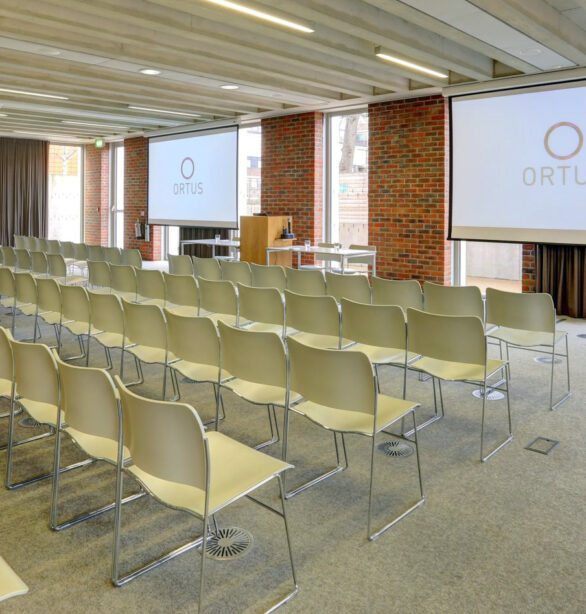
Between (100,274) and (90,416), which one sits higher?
(100,274)

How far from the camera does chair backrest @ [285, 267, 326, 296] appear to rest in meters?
6.60

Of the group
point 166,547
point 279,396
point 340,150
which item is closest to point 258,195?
point 340,150

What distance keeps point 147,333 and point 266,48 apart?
407 cm

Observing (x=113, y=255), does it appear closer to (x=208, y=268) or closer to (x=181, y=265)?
(x=181, y=265)

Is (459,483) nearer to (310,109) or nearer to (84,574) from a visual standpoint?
(84,574)

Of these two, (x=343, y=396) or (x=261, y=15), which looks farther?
(x=261, y=15)

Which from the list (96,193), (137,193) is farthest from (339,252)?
(96,193)

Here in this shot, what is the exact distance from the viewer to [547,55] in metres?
7.44

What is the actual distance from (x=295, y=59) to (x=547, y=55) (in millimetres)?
2935

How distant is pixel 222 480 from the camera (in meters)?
2.60

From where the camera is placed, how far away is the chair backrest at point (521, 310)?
4.99 m

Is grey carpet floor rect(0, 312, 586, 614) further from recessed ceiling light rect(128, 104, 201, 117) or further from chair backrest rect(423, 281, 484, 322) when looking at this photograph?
recessed ceiling light rect(128, 104, 201, 117)

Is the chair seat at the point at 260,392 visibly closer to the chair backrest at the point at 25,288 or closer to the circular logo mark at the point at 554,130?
the chair backrest at the point at 25,288

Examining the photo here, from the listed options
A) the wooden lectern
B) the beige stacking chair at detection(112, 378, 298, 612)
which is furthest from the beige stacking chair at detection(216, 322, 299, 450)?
the wooden lectern
